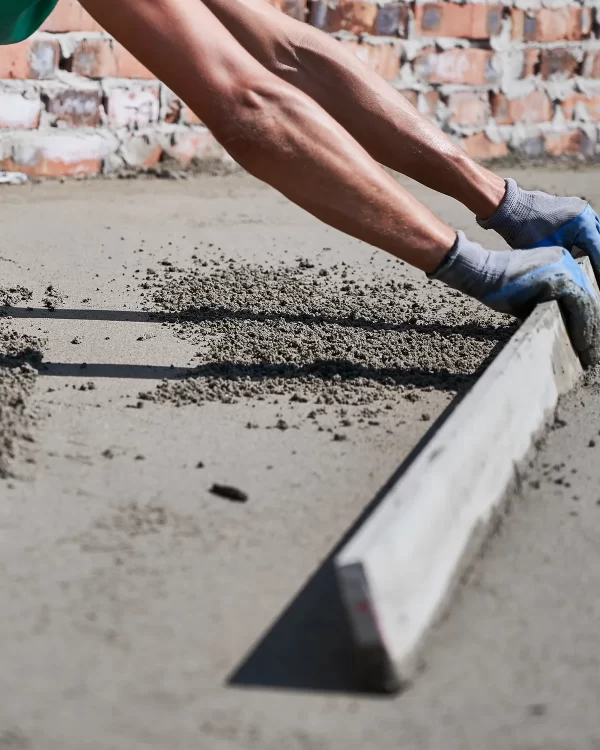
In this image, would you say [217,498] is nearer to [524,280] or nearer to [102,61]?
[524,280]

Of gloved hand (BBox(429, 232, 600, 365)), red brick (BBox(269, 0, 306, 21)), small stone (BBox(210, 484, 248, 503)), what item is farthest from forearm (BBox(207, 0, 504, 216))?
red brick (BBox(269, 0, 306, 21))

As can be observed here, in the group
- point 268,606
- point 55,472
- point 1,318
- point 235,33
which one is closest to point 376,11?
Result: point 235,33

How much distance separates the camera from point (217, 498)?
1448 mm

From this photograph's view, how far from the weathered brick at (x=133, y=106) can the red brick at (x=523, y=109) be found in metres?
1.66

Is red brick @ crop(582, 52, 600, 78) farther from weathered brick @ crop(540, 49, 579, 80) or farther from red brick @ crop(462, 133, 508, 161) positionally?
red brick @ crop(462, 133, 508, 161)

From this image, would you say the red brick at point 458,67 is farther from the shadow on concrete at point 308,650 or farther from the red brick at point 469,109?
the shadow on concrete at point 308,650

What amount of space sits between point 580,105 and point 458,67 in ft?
2.41

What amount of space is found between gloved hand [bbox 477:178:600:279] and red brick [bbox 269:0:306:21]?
2061mm

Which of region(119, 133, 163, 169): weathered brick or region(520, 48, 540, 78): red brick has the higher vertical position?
region(520, 48, 540, 78): red brick

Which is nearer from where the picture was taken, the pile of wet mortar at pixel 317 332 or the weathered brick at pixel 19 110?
the pile of wet mortar at pixel 317 332

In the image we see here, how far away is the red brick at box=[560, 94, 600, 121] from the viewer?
469 cm

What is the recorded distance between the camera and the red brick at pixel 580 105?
469cm

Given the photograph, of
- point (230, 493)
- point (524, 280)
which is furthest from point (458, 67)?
point (230, 493)

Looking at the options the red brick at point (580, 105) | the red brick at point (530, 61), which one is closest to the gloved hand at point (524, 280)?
the red brick at point (530, 61)
